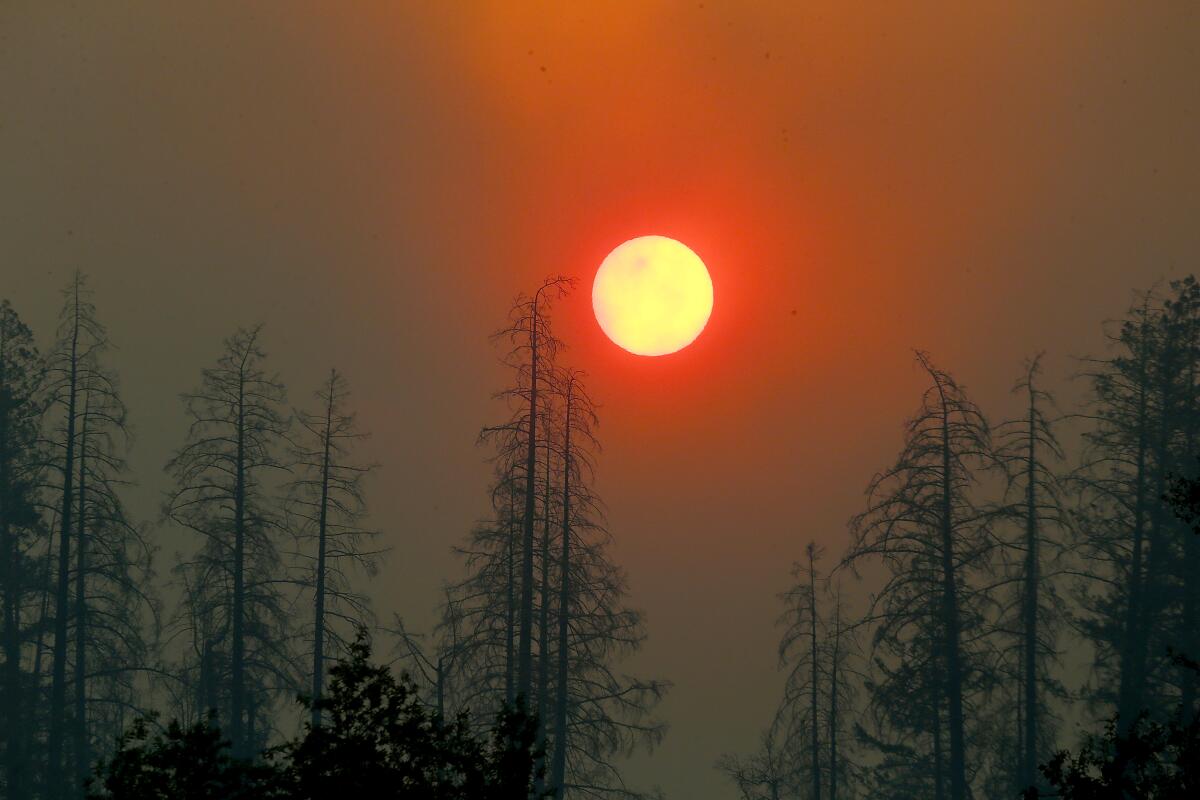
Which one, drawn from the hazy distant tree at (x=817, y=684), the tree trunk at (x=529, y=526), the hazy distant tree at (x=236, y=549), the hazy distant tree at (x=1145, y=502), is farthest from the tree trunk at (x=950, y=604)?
the hazy distant tree at (x=236, y=549)

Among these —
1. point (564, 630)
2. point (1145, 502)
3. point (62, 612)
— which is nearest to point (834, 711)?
point (564, 630)

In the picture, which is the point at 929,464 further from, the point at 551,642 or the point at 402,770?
the point at 402,770

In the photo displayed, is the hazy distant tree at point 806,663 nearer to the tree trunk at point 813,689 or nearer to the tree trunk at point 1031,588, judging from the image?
the tree trunk at point 813,689

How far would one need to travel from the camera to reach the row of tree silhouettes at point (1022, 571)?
33.8 metres

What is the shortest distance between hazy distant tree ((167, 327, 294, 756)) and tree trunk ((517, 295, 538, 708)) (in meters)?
6.39

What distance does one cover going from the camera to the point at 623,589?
113 feet

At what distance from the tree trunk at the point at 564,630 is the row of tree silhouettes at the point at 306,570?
2.3 inches

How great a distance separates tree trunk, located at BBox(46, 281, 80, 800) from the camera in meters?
35.6

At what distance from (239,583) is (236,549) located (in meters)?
0.89

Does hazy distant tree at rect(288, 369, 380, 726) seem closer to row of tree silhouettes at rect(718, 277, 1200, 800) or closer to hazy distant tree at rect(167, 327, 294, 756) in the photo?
hazy distant tree at rect(167, 327, 294, 756)

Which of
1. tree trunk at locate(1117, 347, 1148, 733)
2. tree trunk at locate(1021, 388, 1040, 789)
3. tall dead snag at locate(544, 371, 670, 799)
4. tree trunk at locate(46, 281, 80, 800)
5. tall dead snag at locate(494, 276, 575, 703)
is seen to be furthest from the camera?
tree trunk at locate(46, 281, 80, 800)

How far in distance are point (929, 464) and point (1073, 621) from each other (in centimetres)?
662

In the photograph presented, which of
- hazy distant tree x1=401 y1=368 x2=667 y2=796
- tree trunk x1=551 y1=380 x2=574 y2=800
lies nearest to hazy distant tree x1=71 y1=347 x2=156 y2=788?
hazy distant tree x1=401 y1=368 x2=667 y2=796

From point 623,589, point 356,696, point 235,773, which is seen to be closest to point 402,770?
point 356,696
